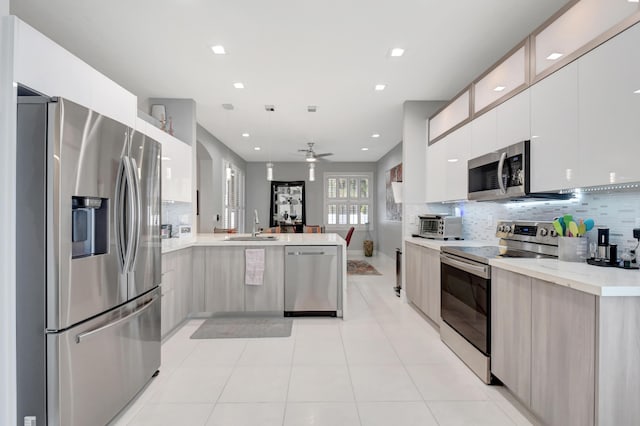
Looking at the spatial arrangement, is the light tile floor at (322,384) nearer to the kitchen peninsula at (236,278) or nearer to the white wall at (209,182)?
the kitchen peninsula at (236,278)

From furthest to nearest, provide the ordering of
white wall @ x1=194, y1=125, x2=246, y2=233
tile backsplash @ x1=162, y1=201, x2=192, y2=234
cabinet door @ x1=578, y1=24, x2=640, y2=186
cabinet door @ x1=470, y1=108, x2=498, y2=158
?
1. white wall @ x1=194, y1=125, x2=246, y2=233
2. tile backsplash @ x1=162, y1=201, x2=192, y2=234
3. cabinet door @ x1=470, y1=108, x2=498, y2=158
4. cabinet door @ x1=578, y1=24, x2=640, y2=186

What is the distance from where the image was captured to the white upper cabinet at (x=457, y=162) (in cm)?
333

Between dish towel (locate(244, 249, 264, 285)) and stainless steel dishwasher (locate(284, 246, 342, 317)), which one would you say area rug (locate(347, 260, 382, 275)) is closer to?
stainless steel dishwasher (locate(284, 246, 342, 317))

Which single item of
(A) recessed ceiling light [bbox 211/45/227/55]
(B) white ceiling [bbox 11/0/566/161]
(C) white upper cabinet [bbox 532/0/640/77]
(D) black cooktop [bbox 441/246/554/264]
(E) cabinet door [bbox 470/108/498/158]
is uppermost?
(B) white ceiling [bbox 11/0/566/161]

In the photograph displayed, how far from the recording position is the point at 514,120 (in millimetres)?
2547

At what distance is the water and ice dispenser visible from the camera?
5.37 feet

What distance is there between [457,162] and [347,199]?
21.7 feet

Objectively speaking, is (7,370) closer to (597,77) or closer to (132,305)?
(132,305)

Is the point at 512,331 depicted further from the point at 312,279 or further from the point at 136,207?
the point at 136,207

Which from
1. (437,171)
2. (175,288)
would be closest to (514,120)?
(437,171)

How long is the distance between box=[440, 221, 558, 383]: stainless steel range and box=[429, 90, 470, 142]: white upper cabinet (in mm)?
1241

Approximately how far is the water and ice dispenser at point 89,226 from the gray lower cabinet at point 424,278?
109 inches

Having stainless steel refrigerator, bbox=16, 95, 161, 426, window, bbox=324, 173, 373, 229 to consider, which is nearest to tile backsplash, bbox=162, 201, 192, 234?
stainless steel refrigerator, bbox=16, 95, 161, 426

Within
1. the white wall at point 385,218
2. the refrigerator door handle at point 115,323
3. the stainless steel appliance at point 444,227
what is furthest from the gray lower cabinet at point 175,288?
the white wall at point 385,218
